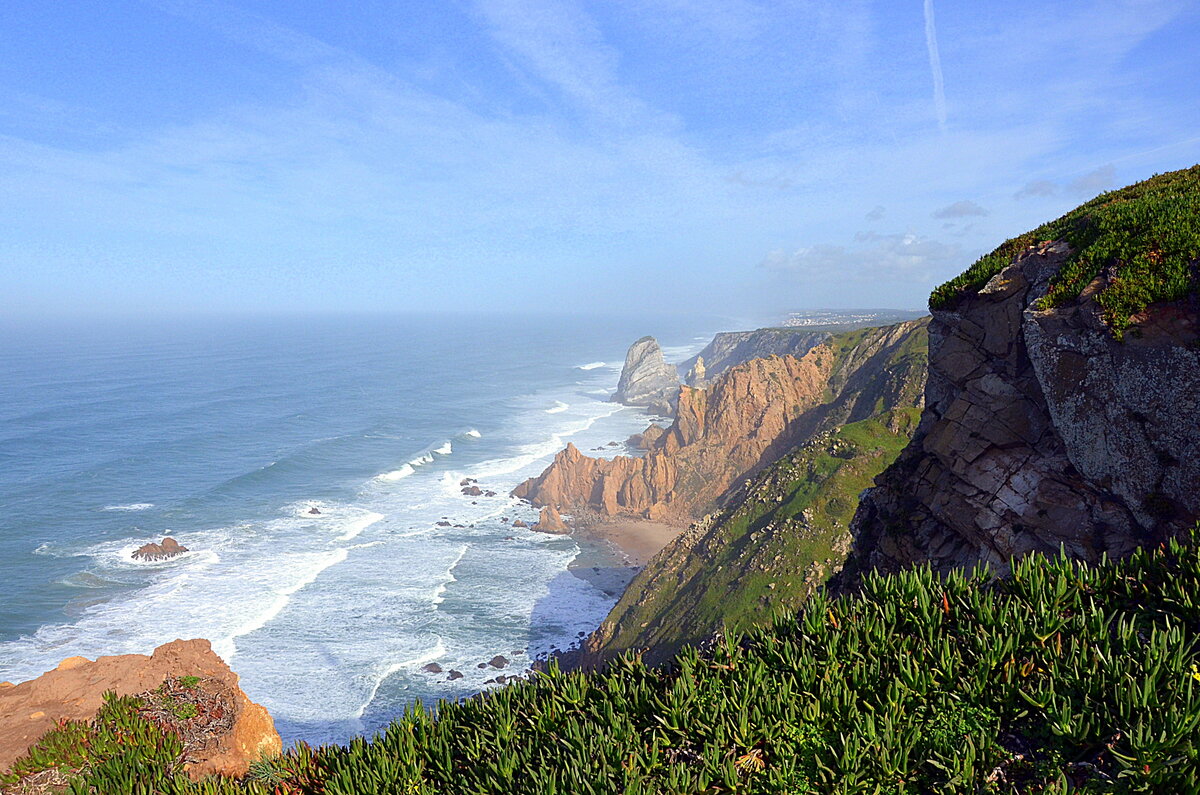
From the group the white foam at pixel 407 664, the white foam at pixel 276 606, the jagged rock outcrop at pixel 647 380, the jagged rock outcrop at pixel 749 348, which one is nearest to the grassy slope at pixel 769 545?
the white foam at pixel 407 664

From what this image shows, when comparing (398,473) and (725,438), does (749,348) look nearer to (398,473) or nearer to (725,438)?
(725,438)

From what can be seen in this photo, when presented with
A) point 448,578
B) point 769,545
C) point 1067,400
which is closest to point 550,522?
point 448,578

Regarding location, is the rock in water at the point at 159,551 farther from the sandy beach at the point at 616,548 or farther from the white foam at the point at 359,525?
the sandy beach at the point at 616,548

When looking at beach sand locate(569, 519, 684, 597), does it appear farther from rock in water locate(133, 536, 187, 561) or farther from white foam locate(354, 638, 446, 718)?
rock in water locate(133, 536, 187, 561)

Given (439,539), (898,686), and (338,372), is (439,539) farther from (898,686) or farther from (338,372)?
(338,372)

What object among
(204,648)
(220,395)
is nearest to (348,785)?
(204,648)
